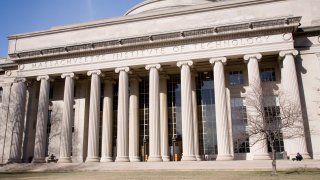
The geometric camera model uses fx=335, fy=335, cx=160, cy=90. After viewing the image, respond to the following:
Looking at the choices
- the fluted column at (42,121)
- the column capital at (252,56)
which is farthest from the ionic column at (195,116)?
the fluted column at (42,121)

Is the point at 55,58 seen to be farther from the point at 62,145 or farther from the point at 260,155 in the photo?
the point at 260,155

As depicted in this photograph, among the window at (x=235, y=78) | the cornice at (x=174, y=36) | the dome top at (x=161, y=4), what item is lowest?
the window at (x=235, y=78)

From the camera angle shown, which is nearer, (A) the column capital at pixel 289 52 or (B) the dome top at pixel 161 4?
(A) the column capital at pixel 289 52

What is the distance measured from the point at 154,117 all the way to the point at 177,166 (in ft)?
25.0

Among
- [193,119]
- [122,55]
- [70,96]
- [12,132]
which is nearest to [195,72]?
[193,119]

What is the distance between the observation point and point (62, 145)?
40.3 metres

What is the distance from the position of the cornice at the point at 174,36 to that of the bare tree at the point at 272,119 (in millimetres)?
6997

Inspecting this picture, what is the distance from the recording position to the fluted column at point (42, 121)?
4133cm

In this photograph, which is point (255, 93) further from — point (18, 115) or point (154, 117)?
point (18, 115)

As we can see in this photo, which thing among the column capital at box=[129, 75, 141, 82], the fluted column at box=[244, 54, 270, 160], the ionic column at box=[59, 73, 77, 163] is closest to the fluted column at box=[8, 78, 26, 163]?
the ionic column at box=[59, 73, 77, 163]

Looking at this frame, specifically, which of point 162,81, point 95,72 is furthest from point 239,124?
point 95,72

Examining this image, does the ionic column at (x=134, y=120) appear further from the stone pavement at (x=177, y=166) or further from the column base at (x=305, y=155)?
the column base at (x=305, y=155)

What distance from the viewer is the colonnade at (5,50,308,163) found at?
35.6 metres

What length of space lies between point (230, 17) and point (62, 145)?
1018 inches
